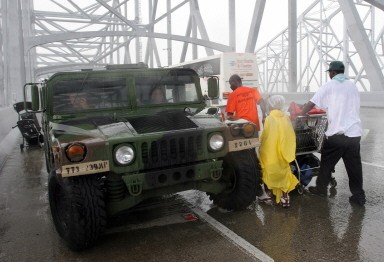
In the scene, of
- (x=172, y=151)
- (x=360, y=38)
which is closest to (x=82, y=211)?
(x=172, y=151)

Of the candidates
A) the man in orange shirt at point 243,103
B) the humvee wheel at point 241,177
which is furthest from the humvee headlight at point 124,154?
the man in orange shirt at point 243,103

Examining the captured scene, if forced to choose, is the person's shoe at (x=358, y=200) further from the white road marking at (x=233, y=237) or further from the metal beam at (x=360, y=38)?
the metal beam at (x=360, y=38)

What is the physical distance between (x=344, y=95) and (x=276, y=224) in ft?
5.98

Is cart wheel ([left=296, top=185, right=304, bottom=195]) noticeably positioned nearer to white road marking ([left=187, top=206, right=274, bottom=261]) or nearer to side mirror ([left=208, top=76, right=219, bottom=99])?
white road marking ([left=187, top=206, right=274, bottom=261])

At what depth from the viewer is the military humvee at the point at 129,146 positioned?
3512mm

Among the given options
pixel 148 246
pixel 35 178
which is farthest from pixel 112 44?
pixel 148 246

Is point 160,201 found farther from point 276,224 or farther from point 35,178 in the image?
point 35,178

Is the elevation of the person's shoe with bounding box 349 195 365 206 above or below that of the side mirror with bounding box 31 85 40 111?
below

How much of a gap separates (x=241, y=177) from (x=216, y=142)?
61 centimetres

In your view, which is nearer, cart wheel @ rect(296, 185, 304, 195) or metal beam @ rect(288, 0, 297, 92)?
cart wheel @ rect(296, 185, 304, 195)

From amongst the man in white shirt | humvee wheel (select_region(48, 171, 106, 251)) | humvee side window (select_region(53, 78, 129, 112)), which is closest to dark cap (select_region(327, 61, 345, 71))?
the man in white shirt

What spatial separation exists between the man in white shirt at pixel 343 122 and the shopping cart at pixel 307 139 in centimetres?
39

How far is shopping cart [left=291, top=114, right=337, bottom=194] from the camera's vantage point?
5.08m

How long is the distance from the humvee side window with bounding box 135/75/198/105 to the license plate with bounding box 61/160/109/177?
4.52 feet
